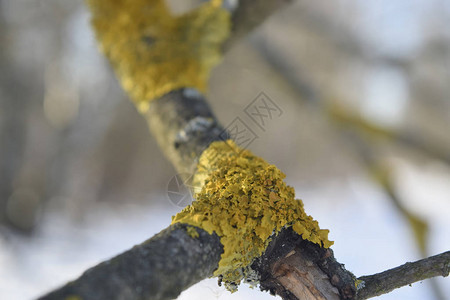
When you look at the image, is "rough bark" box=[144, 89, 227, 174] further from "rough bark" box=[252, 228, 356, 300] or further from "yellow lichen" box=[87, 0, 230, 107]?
"rough bark" box=[252, 228, 356, 300]

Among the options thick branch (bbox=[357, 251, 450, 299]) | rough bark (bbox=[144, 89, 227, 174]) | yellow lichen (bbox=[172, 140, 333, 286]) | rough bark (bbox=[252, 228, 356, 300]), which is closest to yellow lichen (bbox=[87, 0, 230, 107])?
rough bark (bbox=[144, 89, 227, 174])

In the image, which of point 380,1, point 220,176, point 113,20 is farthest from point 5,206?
point 380,1

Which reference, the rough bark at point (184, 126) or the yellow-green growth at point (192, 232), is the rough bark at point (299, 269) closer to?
the yellow-green growth at point (192, 232)

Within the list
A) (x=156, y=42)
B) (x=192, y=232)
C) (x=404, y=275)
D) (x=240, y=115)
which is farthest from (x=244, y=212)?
(x=240, y=115)

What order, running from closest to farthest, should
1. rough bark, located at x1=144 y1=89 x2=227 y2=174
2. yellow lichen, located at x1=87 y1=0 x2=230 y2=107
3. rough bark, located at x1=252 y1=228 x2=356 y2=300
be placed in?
rough bark, located at x1=252 y1=228 x2=356 y2=300
rough bark, located at x1=144 y1=89 x2=227 y2=174
yellow lichen, located at x1=87 y1=0 x2=230 y2=107

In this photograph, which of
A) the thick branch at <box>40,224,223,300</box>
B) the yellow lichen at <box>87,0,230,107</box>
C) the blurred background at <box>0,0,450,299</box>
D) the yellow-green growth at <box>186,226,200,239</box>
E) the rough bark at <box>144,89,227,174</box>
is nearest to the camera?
the thick branch at <box>40,224,223,300</box>

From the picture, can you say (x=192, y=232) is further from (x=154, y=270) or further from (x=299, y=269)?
(x=299, y=269)

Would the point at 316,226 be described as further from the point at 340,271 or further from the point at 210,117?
the point at 210,117
